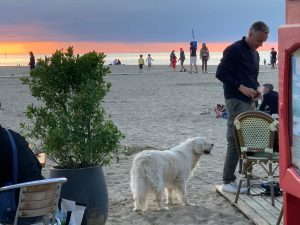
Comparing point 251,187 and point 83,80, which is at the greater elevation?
point 83,80

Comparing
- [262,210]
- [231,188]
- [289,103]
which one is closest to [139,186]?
[231,188]

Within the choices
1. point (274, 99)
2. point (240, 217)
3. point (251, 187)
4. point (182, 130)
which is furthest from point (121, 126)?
point (240, 217)

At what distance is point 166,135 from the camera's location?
13.8 meters

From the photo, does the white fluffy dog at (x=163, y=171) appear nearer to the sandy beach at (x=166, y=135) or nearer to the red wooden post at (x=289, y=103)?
the sandy beach at (x=166, y=135)

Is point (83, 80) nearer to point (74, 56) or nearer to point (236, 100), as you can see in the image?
point (74, 56)

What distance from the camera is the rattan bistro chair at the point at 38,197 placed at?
4.04m

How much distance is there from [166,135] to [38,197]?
381 inches

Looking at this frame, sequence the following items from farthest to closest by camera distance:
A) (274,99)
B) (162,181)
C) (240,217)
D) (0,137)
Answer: (274,99) → (162,181) → (240,217) → (0,137)

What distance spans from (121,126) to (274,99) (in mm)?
6444

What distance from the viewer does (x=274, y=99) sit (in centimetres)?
1013

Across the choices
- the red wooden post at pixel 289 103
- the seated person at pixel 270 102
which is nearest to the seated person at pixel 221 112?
the seated person at pixel 270 102

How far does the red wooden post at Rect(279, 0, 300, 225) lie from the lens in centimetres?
318

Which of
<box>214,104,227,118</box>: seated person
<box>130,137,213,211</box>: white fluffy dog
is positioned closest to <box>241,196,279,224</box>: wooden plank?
<box>130,137,213,211</box>: white fluffy dog

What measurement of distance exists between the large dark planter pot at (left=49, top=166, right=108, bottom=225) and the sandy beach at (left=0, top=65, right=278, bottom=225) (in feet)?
2.18
